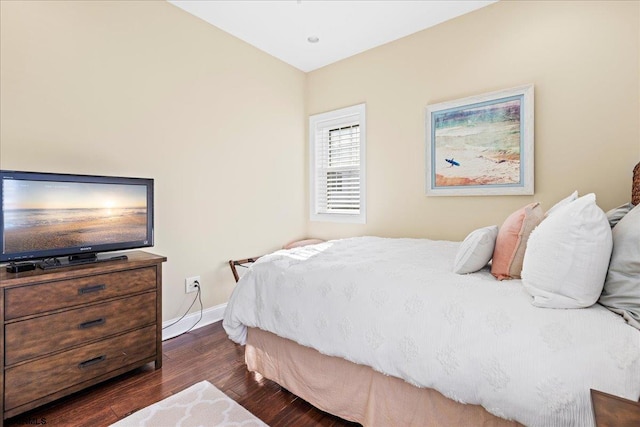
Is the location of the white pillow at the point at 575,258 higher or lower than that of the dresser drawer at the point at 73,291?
higher

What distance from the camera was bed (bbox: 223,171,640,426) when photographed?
95 centimetres

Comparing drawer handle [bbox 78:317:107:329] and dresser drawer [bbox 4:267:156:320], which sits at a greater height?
dresser drawer [bbox 4:267:156:320]

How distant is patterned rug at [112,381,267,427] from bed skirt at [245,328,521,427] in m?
0.27

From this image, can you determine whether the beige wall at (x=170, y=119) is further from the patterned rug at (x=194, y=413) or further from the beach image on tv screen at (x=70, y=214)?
the patterned rug at (x=194, y=413)

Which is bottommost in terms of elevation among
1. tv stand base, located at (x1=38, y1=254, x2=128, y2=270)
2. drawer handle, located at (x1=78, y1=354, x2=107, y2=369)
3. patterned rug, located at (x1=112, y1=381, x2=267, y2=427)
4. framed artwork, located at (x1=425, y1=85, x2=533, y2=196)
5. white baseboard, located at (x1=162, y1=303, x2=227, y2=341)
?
patterned rug, located at (x1=112, y1=381, x2=267, y2=427)

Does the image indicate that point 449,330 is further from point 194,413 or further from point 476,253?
point 194,413

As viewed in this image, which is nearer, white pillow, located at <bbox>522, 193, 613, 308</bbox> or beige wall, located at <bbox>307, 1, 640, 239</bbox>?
white pillow, located at <bbox>522, 193, 613, 308</bbox>

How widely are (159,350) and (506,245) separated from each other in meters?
2.21

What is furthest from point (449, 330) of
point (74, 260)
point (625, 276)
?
point (74, 260)

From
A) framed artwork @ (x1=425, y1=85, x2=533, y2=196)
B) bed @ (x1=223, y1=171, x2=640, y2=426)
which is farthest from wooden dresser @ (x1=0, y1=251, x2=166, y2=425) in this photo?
framed artwork @ (x1=425, y1=85, x2=533, y2=196)

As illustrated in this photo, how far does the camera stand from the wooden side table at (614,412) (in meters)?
0.62

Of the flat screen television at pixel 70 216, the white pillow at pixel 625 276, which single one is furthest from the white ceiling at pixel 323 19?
the white pillow at pixel 625 276

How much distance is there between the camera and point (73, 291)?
170cm

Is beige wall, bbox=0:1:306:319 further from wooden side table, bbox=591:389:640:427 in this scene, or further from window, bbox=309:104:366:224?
wooden side table, bbox=591:389:640:427
